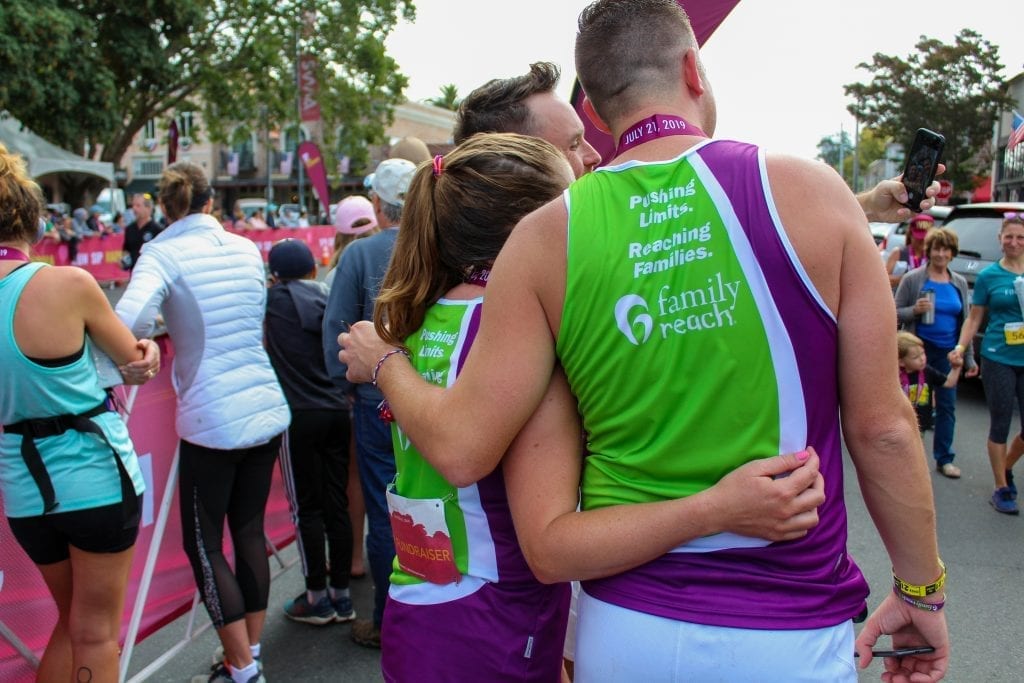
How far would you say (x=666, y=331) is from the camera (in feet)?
4.64

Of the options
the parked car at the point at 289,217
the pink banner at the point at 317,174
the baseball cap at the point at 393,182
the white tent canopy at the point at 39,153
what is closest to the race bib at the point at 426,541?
the baseball cap at the point at 393,182

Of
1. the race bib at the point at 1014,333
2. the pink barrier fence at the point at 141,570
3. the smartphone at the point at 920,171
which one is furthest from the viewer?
the race bib at the point at 1014,333

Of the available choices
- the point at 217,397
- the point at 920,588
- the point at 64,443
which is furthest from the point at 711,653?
the point at 217,397

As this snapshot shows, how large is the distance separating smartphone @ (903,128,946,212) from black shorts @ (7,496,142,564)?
8.25 ft

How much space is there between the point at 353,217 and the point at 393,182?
2.74ft

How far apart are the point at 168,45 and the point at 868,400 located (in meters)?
26.9

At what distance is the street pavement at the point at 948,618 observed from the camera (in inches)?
152

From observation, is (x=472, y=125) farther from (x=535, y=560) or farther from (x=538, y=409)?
(x=535, y=560)

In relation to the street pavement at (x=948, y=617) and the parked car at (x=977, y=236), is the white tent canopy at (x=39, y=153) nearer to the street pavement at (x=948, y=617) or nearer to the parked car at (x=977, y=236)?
the parked car at (x=977, y=236)

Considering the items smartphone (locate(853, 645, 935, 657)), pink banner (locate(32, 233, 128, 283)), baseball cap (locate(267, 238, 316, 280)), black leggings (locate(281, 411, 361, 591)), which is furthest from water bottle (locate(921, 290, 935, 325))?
pink banner (locate(32, 233, 128, 283))

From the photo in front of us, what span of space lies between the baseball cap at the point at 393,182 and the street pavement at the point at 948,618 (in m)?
2.06

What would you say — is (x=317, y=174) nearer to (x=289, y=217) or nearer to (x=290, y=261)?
(x=289, y=217)

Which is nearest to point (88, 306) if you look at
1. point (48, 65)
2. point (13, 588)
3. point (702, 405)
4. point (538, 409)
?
point (13, 588)

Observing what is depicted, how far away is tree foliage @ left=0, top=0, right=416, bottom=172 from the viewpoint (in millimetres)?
20000
